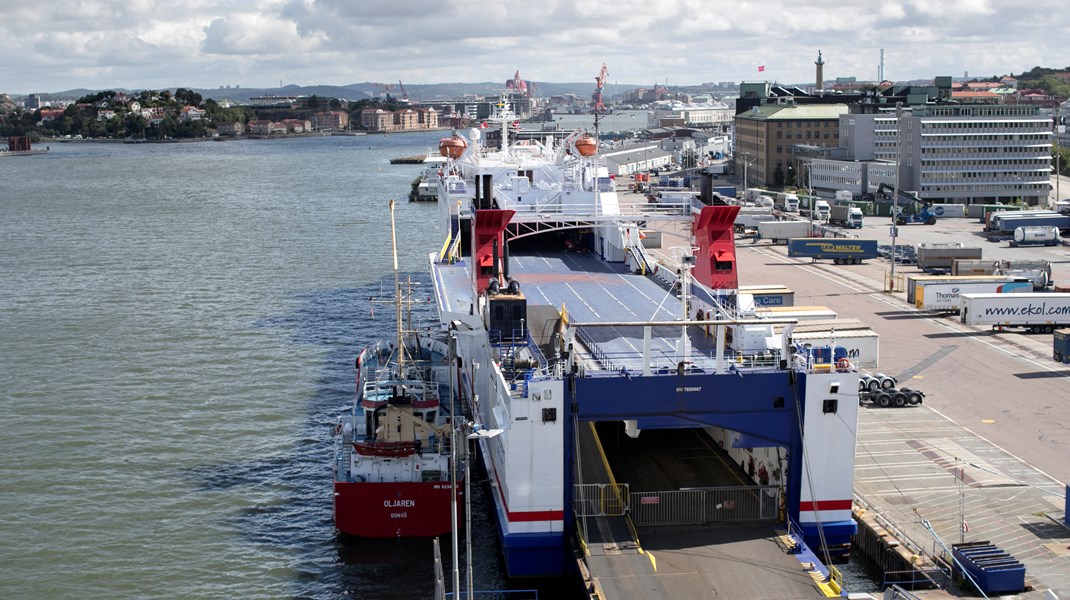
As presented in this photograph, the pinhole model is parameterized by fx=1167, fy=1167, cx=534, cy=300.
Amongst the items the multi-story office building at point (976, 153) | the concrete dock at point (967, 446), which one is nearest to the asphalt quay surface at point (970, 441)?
the concrete dock at point (967, 446)

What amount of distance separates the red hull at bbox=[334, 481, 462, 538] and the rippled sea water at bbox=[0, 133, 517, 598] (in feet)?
1.57

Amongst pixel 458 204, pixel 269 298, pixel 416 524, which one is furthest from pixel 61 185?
pixel 416 524

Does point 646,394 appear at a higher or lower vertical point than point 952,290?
higher

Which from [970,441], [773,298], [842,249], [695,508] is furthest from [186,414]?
[842,249]

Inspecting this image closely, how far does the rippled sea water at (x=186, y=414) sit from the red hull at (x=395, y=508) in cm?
48

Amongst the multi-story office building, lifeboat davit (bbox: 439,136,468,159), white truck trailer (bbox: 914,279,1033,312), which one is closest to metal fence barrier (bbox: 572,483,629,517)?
lifeboat davit (bbox: 439,136,468,159)

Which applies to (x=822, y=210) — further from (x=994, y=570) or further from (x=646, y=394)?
(x=994, y=570)

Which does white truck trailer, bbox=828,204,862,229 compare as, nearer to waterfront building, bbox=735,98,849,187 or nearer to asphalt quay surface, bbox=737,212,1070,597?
waterfront building, bbox=735,98,849,187

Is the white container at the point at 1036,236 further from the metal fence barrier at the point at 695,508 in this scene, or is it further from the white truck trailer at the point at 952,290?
the metal fence barrier at the point at 695,508

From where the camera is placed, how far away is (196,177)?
168625 millimetres

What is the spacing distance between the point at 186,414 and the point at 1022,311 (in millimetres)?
36604

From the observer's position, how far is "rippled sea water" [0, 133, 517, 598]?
96.6 feet

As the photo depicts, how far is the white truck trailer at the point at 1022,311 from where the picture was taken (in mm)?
52844

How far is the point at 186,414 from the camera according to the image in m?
41.9
